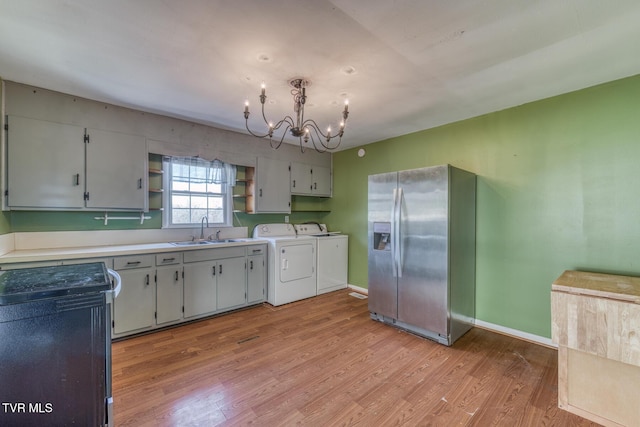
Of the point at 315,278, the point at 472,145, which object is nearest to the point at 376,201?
the point at 472,145

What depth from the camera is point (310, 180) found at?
482cm

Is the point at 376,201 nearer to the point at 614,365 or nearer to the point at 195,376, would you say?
the point at 614,365

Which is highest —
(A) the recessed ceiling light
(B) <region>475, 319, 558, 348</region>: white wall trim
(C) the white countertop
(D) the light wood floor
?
(A) the recessed ceiling light

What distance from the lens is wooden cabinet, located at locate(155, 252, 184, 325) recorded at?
118 inches

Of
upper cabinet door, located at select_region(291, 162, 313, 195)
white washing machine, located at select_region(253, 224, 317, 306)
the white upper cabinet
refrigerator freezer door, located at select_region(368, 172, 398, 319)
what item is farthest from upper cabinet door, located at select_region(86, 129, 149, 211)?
refrigerator freezer door, located at select_region(368, 172, 398, 319)

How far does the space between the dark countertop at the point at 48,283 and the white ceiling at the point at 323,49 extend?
1498 millimetres

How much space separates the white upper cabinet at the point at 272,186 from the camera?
163 inches

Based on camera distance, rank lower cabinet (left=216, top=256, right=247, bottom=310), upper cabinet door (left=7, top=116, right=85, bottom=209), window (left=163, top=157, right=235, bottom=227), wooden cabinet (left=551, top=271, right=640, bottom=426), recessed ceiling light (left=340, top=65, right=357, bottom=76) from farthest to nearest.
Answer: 1. window (left=163, top=157, right=235, bottom=227)
2. lower cabinet (left=216, top=256, right=247, bottom=310)
3. upper cabinet door (left=7, top=116, right=85, bottom=209)
4. recessed ceiling light (left=340, top=65, right=357, bottom=76)
5. wooden cabinet (left=551, top=271, right=640, bottom=426)

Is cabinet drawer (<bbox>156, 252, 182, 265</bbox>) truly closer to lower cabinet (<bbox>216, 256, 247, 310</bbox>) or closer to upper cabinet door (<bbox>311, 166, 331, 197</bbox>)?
lower cabinet (<bbox>216, 256, 247, 310</bbox>)

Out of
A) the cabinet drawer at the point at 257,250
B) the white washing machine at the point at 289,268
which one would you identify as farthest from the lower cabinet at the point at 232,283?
the white washing machine at the point at 289,268

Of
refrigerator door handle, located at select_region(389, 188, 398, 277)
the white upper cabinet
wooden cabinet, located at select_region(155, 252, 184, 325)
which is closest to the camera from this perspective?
wooden cabinet, located at select_region(155, 252, 184, 325)

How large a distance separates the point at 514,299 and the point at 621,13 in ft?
8.41

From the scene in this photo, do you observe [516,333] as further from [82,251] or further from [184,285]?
[82,251]

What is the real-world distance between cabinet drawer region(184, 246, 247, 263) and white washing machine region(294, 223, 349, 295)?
4.16 ft
